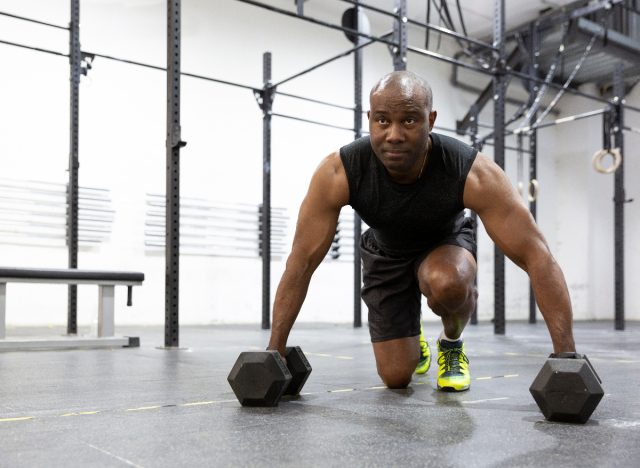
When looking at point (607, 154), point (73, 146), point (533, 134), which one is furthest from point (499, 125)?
point (73, 146)

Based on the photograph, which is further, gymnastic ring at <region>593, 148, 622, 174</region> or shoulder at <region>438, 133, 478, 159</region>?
gymnastic ring at <region>593, 148, 622, 174</region>

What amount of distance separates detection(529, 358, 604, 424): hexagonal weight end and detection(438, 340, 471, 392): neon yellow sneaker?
0.57 m

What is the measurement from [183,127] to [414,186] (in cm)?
582

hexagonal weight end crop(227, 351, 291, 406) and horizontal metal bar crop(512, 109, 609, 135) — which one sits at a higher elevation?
horizontal metal bar crop(512, 109, 609, 135)

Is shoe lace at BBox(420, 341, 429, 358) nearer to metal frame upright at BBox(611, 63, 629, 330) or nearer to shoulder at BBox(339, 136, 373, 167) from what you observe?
shoulder at BBox(339, 136, 373, 167)

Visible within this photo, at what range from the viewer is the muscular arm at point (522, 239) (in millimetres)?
1693

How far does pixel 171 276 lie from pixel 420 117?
8.07 feet

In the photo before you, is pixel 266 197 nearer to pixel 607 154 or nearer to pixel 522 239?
pixel 607 154

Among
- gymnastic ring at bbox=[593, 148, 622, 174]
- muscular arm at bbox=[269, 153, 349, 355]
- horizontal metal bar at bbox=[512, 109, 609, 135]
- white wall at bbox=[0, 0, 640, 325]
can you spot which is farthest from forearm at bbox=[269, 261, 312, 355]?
gymnastic ring at bbox=[593, 148, 622, 174]

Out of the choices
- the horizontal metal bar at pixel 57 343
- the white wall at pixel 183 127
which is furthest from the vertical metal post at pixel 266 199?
the horizontal metal bar at pixel 57 343

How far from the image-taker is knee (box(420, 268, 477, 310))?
6.70 feet

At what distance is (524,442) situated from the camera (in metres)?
1.38

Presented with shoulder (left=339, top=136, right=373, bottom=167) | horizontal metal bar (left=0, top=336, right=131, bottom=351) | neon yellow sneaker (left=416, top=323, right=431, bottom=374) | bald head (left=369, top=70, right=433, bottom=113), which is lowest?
horizontal metal bar (left=0, top=336, right=131, bottom=351)

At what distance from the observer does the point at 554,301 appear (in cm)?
170
